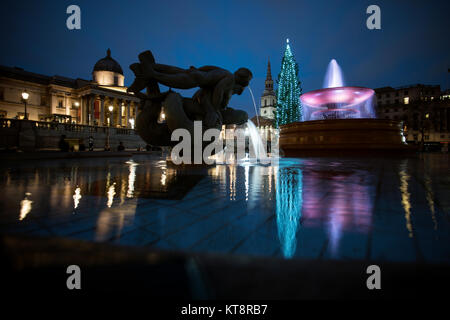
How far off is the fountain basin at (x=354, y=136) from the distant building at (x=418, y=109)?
43.9 metres

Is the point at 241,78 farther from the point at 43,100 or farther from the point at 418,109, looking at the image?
the point at 418,109

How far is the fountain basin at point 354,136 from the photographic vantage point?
503 inches

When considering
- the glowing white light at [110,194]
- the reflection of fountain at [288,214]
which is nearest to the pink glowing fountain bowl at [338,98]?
the reflection of fountain at [288,214]

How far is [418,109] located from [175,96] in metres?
66.2

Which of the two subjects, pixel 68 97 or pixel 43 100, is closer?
pixel 43 100

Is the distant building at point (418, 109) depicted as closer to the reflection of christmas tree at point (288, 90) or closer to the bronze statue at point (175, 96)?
the reflection of christmas tree at point (288, 90)

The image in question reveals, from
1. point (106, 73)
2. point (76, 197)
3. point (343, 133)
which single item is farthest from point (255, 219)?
point (106, 73)

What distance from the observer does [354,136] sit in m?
13.0

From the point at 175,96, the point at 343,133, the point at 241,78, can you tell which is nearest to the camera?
the point at 175,96

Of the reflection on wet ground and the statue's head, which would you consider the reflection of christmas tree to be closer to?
the statue's head

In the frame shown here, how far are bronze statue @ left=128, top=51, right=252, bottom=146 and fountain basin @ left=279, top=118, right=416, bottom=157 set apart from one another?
7781 mm

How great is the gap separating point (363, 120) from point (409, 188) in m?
10.0
